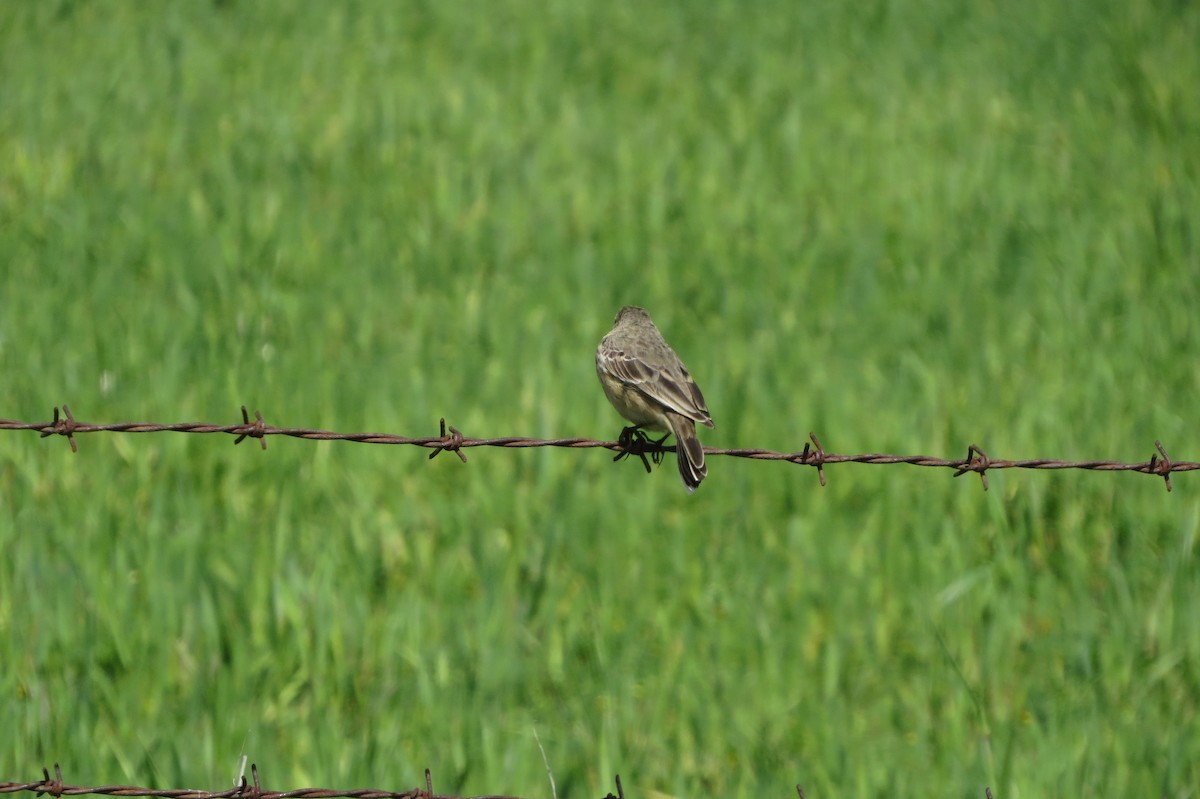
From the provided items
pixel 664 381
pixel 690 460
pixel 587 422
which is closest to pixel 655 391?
pixel 664 381

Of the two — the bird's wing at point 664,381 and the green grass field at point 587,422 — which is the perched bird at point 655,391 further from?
the green grass field at point 587,422

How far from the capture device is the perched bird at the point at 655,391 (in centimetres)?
505

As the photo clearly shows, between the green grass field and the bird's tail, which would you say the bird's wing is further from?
the green grass field

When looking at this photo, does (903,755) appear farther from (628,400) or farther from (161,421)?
(161,421)

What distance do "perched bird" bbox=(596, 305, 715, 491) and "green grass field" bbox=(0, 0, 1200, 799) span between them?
1.01 m

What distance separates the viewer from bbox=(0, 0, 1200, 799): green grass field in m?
5.39

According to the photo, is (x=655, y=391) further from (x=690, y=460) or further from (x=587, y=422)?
(x=587, y=422)

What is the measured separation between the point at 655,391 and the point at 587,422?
2132 millimetres

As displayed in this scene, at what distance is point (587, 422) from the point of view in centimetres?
748

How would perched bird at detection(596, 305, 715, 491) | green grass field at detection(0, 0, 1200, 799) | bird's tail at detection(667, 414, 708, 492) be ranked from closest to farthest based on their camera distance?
1. bird's tail at detection(667, 414, 708, 492)
2. perched bird at detection(596, 305, 715, 491)
3. green grass field at detection(0, 0, 1200, 799)

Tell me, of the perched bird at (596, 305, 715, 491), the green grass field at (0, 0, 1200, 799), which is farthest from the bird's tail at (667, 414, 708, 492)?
the green grass field at (0, 0, 1200, 799)

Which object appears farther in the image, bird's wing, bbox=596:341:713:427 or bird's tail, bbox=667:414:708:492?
bird's wing, bbox=596:341:713:427

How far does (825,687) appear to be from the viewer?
5789mm

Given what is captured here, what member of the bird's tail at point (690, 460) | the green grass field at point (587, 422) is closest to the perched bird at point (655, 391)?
the bird's tail at point (690, 460)
